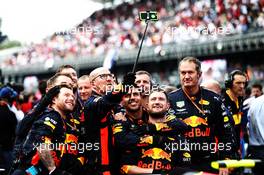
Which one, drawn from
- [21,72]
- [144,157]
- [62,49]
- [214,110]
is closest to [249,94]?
[214,110]

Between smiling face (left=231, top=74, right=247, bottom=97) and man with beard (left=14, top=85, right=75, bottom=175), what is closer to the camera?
man with beard (left=14, top=85, right=75, bottom=175)

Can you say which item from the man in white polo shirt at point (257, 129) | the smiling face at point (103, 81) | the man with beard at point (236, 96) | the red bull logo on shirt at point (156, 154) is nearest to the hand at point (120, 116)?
the smiling face at point (103, 81)

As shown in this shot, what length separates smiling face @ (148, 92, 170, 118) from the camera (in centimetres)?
513

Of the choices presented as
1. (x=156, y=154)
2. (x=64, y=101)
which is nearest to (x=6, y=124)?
(x=64, y=101)

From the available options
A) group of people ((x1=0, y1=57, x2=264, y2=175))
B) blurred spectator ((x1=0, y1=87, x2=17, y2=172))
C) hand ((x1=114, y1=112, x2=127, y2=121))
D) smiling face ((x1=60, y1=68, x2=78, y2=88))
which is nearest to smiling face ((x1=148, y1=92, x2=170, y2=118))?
group of people ((x1=0, y1=57, x2=264, y2=175))

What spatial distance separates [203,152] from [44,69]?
21718 mm

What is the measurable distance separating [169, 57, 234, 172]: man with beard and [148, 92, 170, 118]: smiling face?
0.32 metres

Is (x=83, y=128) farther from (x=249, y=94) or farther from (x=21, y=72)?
(x=21, y=72)

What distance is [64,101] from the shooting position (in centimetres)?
493

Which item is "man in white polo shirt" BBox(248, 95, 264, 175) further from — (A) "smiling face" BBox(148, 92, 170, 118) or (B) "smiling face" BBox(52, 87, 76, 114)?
(B) "smiling face" BBox(52, 87, 76, 114)

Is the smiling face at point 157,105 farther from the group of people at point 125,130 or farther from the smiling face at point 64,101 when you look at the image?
the smiling face at point 64,101

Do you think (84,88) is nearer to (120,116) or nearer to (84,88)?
(84,88)

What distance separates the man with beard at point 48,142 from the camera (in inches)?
181

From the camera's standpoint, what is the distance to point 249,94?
36.9 ft
